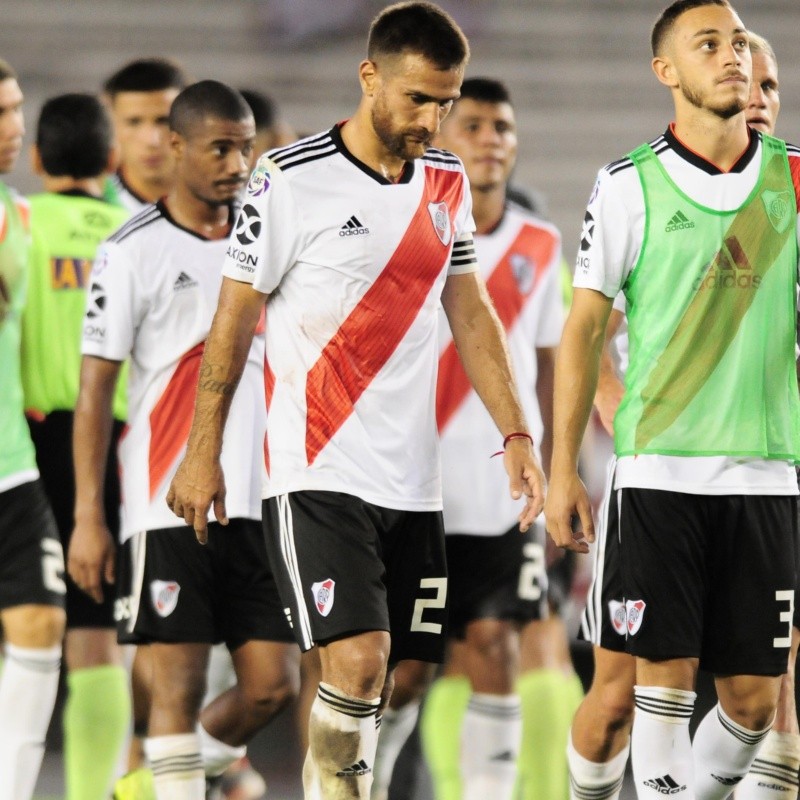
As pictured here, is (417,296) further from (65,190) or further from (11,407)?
(65,190)

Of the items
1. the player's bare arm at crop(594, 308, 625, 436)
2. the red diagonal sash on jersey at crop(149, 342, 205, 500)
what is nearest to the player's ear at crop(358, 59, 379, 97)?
the player's bare arm at crop(594, 308, 625, 436)

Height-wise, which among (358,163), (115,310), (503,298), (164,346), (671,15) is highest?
(671,15)

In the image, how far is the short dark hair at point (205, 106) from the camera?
19.3ft

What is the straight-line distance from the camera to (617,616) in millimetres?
5023

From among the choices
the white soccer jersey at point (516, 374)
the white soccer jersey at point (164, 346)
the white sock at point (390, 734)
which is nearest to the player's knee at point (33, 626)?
the white soccer jersey at point (164, 346)

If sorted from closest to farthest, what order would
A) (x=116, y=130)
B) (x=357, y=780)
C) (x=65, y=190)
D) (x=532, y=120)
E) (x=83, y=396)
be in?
(x=357, y=780), (x=83, y=396), (x=65, y=190), (x=116, y=130), (x=532, y=120)

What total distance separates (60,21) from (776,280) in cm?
1093

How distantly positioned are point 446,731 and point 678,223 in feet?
9.20

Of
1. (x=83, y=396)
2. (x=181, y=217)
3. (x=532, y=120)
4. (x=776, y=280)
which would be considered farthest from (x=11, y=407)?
(x=532, y=120)

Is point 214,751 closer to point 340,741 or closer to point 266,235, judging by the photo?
point 340,741

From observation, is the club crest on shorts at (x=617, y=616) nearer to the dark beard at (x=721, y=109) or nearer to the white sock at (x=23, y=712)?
the dark beard at (x=721, y=109)

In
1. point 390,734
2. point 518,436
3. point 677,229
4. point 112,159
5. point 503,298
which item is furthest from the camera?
point 112,159

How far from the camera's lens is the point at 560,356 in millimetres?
4906

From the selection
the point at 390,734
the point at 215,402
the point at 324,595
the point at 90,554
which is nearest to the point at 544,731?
the point at 390,734
